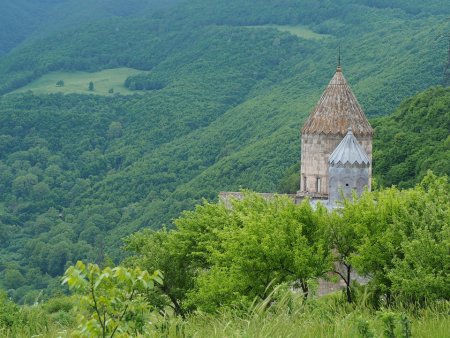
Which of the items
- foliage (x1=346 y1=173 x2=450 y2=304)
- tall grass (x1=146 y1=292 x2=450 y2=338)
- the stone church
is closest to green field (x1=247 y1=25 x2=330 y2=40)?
the stone church

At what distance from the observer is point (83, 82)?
520ft

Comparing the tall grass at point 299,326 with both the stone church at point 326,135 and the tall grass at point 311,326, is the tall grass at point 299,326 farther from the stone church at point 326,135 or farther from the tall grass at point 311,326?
the stone church at point 326,135

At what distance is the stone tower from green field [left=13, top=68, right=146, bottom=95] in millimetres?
117531

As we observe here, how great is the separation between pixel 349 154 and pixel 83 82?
433ft

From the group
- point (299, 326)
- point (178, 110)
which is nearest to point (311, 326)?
point (299, 326)

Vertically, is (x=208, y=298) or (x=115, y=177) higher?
(x=208, y=298)

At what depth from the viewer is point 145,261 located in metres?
26.7

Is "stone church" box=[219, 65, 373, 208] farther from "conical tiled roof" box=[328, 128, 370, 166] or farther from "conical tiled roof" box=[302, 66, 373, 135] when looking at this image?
"conical tiled roof" box=[328, 128, 370, 166]

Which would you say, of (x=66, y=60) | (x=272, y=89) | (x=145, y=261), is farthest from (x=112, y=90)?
(x=145, y=261)

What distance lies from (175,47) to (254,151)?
94119 mm

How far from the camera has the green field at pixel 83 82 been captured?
495ft

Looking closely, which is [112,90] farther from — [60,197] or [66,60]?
[60,197]

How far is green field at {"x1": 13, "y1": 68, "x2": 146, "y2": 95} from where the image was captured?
5940 inches

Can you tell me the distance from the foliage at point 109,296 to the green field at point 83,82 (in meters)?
141
